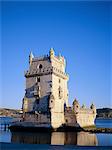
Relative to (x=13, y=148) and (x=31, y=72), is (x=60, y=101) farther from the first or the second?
(x=13, y=148)

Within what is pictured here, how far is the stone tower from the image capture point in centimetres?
3609

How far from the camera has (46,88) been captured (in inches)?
1451

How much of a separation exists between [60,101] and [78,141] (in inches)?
481

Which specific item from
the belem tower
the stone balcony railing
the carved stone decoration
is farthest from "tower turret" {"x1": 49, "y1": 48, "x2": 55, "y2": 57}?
the carved stone decoration

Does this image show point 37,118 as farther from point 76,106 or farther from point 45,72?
point 45,72

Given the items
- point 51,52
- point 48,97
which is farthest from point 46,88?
point 51,52

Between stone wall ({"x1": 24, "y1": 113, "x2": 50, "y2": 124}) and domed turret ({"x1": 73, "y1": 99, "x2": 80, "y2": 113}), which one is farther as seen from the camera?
domed turret ({"x1": 73, "y1": 99, "x2": 80, "y2": 113})

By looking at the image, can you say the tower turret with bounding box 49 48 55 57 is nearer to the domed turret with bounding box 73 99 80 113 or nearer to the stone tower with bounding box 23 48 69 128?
the stone tower with bounding box 23 48 69 128

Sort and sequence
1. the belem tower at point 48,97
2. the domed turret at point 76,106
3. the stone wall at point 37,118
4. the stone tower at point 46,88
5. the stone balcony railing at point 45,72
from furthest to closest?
1. the domed turret at point 76,106
2. the stone balcony railing at point 45,72
3. the stone tower at point 46,88
4. the belem tower at point 48,97
5. the stone wall at point 37,118

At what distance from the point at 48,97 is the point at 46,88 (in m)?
1.32

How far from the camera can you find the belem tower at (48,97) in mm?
35812

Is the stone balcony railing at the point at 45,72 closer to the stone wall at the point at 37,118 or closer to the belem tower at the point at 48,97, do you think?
the belem tower at the point at 48,97

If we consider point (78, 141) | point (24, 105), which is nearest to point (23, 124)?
point (24, 105)

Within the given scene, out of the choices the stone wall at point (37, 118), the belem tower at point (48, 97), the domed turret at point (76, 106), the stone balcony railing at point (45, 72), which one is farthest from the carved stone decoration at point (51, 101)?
the domed turret at point (76, 106)
